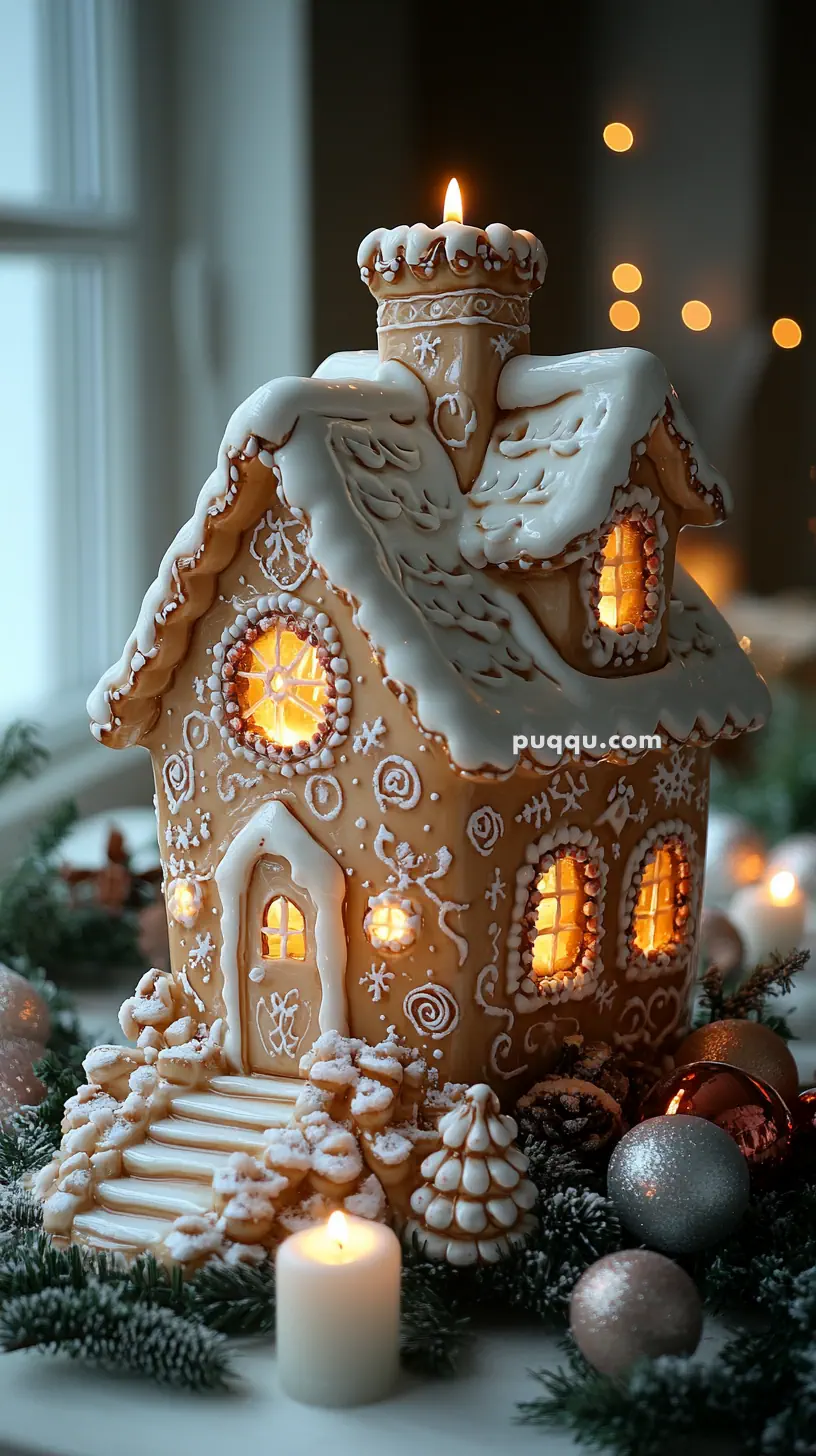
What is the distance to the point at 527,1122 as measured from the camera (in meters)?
1.36

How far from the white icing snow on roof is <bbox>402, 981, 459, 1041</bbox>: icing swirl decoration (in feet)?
1.34

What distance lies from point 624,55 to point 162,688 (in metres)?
2.36

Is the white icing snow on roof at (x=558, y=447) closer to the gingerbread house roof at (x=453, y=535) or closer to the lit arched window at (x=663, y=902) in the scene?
the gingerbread house roof at (x=453, y=535)

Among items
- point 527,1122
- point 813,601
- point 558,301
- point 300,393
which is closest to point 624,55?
point 558,301

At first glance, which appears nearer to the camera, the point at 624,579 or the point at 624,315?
the point at 624,579

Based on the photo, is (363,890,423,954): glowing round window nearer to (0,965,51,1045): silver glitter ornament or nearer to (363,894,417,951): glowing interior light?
(363,894,417,951): glowing interior light

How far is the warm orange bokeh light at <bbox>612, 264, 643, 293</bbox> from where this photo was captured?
3.21m

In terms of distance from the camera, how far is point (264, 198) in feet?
10.6

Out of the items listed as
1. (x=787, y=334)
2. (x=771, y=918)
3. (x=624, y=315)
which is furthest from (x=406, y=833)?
(x=787, y=334)

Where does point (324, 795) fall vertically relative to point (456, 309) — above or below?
below

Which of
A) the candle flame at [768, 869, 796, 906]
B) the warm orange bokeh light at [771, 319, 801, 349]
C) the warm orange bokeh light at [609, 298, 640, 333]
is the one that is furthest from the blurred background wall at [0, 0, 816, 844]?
the candle flame at [768, 869, 796, 906]

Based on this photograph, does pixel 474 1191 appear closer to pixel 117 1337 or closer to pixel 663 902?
pixel 117 1337

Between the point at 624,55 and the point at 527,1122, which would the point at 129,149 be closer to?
the point at 624,55

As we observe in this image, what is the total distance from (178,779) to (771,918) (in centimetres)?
101
